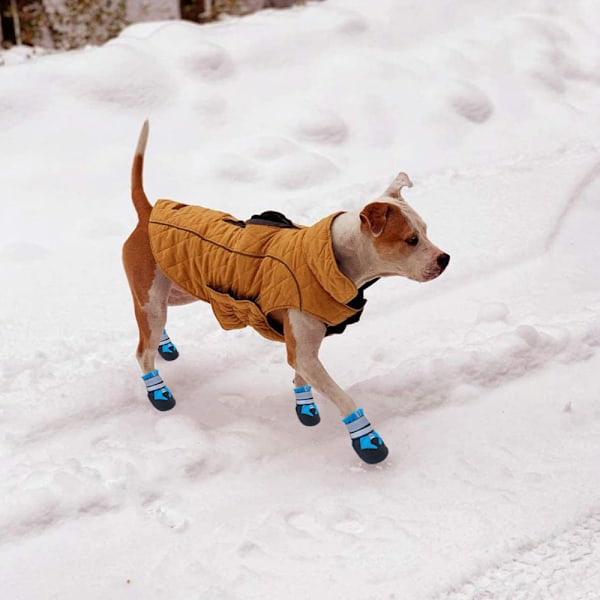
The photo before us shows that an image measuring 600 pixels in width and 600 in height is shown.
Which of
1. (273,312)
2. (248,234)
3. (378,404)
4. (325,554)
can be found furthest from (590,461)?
(248,234)

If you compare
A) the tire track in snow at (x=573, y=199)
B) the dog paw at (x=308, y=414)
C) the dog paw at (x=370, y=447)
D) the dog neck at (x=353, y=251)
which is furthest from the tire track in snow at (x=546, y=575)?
the tire track in snow at (x=573, y=199)

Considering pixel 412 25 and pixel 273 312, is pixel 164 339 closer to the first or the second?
pixel 273 312

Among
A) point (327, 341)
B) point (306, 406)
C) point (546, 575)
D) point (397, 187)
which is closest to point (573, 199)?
point (327, 341)

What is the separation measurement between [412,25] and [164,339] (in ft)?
11.6

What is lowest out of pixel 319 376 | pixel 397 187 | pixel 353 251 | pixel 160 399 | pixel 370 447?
pixel 160 399

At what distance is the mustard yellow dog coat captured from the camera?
2.20m

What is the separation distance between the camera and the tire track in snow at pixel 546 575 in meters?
1.96

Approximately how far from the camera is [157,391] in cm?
262

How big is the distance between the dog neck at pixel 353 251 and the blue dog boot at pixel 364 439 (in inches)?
15.8

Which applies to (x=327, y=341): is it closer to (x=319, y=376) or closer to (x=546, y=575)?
(x=319, y=376)

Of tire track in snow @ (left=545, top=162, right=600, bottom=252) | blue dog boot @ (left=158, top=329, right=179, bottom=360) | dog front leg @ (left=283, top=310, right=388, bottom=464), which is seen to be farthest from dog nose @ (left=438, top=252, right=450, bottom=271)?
tire track in snow @ (left=545, top=162, right=600, bottom=252)

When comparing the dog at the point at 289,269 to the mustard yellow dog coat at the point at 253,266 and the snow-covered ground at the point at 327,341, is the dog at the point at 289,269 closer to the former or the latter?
the mustard yellow dog coat at the point at 253,266

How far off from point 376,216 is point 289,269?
0.30 metres

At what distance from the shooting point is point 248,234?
7.66 ft
